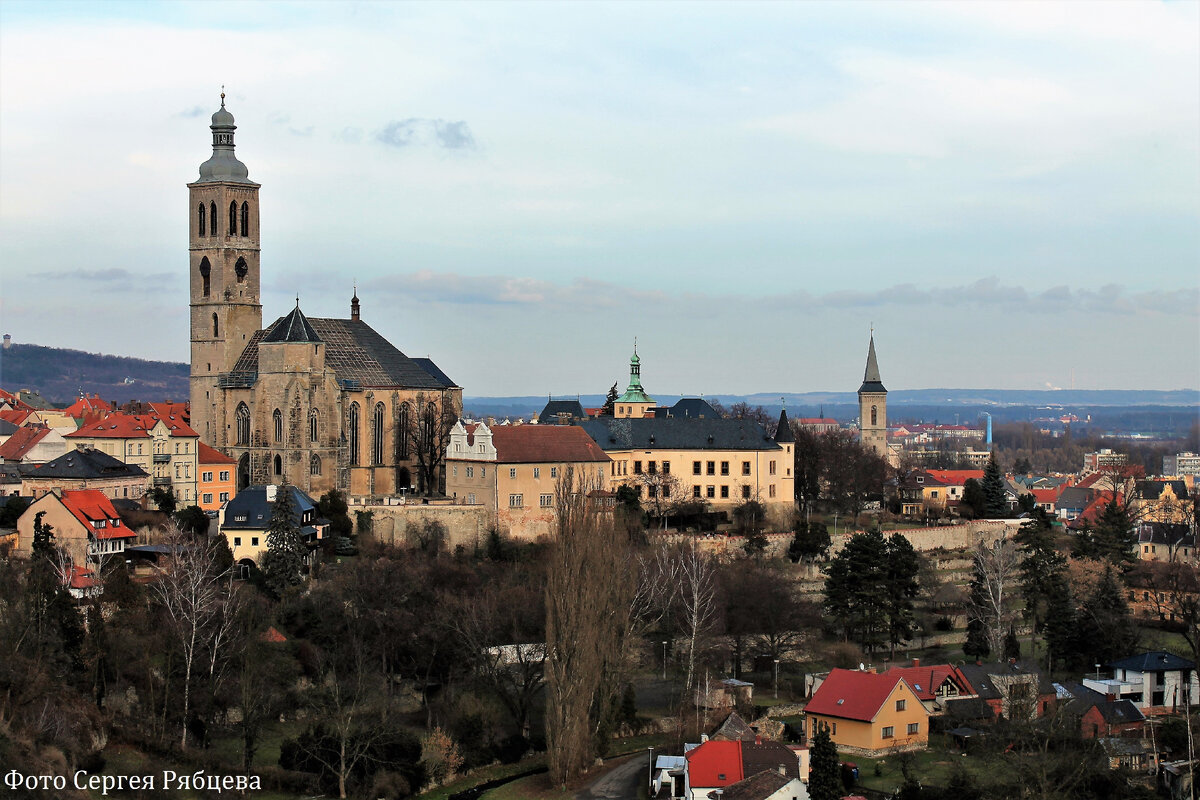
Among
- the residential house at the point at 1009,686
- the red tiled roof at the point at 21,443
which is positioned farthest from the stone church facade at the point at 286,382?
the residential house at the point at 1009,686

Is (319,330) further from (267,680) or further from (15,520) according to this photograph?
(267,680)

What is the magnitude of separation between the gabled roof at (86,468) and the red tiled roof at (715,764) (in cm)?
3017

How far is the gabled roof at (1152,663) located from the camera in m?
53.8

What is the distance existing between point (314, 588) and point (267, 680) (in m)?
7.51

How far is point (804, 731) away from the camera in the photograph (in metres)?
50.1

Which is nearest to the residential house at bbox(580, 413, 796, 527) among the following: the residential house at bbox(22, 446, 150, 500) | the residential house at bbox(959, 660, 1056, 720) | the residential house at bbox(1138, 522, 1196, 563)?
the residential house at bbox(1138, 522, 1196, 563)

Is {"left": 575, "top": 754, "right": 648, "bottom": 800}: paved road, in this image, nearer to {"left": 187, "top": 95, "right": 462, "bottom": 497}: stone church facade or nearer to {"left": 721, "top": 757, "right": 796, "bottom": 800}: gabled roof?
{"left": 721, "top": 757, "right": 796, "bottom": 800}: gabled roof

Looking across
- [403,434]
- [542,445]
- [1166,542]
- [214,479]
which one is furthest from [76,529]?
[1166,542]

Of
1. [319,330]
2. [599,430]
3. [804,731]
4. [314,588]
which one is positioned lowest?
[804,731]

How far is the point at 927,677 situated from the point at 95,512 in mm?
29588

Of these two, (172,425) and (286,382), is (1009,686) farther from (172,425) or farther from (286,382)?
(172,425)

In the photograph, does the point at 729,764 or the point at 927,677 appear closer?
the point at 729,764

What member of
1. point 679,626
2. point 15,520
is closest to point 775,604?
point 679,626

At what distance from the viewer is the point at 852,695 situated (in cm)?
4947
